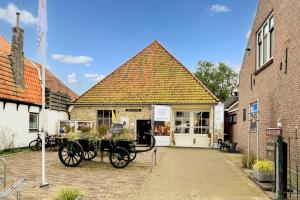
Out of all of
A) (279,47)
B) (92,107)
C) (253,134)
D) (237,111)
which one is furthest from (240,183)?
(92,107)

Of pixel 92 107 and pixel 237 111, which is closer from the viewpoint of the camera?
pixel 237 111

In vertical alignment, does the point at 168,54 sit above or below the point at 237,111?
above

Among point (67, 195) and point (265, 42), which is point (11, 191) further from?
point (265, 42)

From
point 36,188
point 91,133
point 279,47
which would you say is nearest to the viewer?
point 36,188

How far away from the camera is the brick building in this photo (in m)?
23.4

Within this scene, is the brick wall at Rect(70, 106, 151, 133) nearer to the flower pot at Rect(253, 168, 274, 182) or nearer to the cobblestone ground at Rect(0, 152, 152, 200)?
the cobblestone ground at Rect(0, 152, 152, 200)

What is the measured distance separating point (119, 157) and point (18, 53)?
1050cm

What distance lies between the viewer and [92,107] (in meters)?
24.6

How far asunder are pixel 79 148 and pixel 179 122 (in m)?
11.8

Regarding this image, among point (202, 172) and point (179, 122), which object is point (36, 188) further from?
point (179, 122)

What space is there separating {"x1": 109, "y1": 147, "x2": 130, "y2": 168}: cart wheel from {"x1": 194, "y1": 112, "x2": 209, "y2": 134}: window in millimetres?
11165

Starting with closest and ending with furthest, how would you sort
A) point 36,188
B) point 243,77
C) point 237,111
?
point 36,188 < point 243,77 < point 237,111

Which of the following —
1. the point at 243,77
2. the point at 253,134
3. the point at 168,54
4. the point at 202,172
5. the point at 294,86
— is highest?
the point at 168,54

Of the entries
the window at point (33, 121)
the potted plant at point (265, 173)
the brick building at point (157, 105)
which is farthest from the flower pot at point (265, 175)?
the window at point (33, 121)
